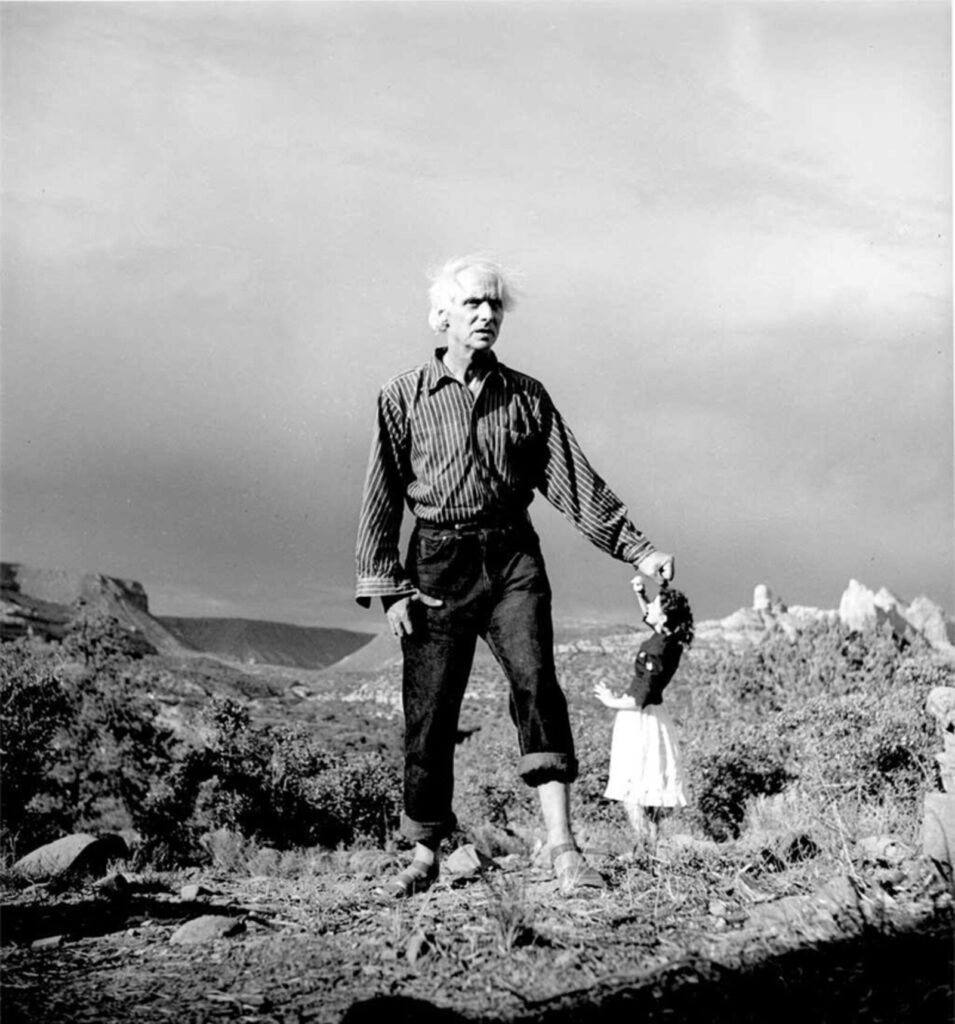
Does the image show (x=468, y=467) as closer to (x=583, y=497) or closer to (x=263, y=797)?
(x=583, y=497)

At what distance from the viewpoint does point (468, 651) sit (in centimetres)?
434

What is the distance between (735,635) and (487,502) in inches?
891

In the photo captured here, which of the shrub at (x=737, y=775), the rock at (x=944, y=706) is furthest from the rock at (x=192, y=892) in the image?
the shrub at (x=737, y=775)

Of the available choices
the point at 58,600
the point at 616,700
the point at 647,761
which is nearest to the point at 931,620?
the point at 647,761

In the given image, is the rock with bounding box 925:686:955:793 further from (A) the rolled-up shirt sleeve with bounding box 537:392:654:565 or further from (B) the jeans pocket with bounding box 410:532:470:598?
(B) the jeans pocket with bounding box 410:532:470:598

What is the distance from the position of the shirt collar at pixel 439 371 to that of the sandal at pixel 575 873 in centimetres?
174

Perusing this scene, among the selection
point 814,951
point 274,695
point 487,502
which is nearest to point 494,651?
point 487,502

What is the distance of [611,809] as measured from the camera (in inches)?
498

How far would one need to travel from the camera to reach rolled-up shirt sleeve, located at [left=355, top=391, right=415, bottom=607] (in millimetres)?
4277

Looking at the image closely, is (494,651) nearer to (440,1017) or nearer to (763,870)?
(763,870)

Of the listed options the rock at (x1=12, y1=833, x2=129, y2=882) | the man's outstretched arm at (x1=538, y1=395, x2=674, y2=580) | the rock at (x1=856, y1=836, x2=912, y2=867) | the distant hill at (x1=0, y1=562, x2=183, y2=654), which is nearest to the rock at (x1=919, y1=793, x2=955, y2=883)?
the rock at (x1=856, y1=836, x2=912, y2=867)

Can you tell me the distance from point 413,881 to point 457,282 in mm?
2204

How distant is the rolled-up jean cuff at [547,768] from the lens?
4094mm

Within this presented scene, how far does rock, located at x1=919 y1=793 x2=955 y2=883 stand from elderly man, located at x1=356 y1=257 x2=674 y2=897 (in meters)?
1.31
